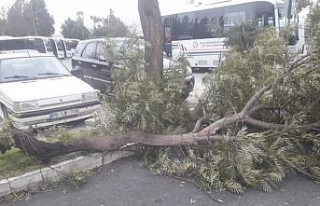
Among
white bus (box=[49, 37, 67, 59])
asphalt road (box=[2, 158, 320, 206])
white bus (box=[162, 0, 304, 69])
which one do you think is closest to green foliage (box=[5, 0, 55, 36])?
white bus (box=[49, 37, 67, 59])

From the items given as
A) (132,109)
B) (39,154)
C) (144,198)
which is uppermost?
(132,109)

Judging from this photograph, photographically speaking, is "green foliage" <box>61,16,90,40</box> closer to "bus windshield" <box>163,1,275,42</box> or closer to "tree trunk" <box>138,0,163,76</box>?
"bus windshield" <box>163,1,275,42</box>

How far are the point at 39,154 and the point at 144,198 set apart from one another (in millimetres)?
1424

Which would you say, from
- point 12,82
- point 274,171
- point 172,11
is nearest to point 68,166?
point 274,171

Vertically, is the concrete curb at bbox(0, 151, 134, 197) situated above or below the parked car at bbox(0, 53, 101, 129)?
below

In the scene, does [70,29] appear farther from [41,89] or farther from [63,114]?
[63,114]

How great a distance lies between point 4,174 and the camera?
4.26 meters

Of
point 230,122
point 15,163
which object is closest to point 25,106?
point 15,163

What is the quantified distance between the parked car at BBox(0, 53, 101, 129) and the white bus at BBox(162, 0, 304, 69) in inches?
300

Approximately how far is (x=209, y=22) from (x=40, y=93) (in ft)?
39.7

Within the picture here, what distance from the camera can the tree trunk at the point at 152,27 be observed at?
19.0 feet

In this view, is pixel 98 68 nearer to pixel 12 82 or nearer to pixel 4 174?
pixel 12 82

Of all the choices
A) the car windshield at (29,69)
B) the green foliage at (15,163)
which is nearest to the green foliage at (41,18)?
the car windshield at (29,69)

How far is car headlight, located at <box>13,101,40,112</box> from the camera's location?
20.6ft
